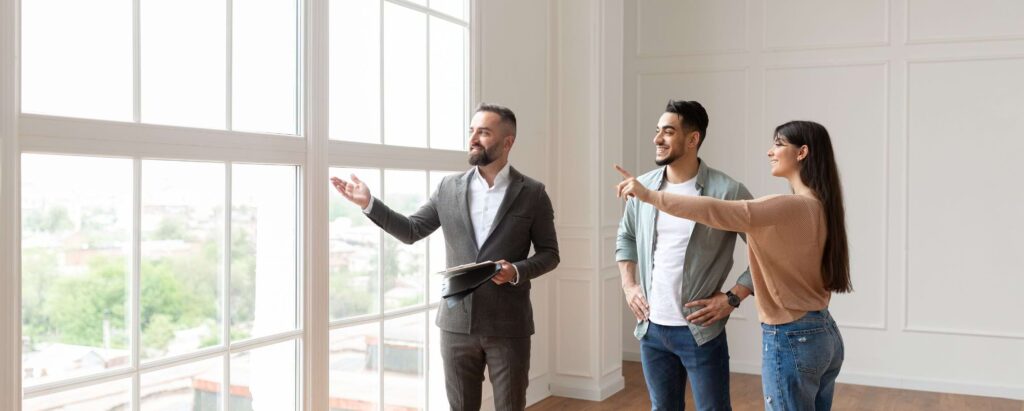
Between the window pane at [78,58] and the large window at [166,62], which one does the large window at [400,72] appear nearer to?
the large window at [166,62]

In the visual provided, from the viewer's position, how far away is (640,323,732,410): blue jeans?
9.05 feet

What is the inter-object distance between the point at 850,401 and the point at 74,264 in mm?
4438

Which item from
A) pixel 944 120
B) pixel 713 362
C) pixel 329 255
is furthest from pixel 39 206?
pixel 944 120

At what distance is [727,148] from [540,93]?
5.48ft

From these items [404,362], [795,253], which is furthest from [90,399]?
[795,253]

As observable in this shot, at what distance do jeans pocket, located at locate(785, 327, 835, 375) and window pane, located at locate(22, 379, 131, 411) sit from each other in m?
1.92

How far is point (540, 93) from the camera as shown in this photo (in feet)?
17.1

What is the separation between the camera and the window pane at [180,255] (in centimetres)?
266

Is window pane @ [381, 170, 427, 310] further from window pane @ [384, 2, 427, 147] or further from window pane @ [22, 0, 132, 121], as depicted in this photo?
window pane @ [22, 0, 132, 121]

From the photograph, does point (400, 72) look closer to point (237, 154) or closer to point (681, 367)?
point (237, 154)

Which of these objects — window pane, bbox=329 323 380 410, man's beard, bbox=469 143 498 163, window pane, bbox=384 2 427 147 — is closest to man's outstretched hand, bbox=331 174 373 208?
man's beard, bbox=469 143 498 163

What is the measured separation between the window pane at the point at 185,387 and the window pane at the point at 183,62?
2.54ft

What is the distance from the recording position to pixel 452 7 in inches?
167

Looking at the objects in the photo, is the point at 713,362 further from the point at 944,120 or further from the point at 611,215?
the point at 944,120
